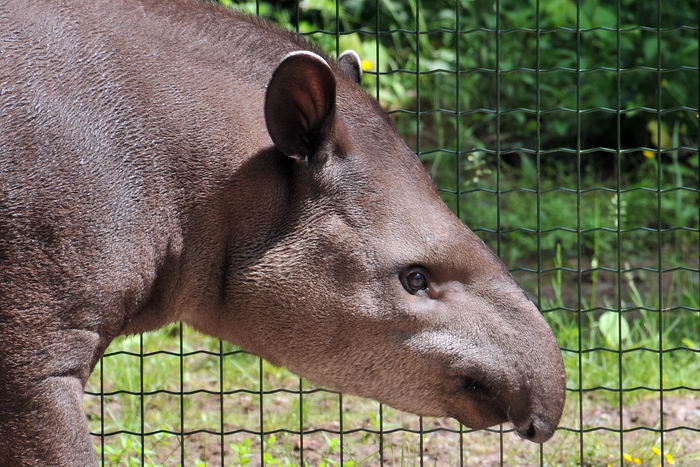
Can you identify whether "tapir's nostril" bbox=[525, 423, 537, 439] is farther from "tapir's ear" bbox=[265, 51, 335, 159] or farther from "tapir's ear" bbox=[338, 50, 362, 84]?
"tapir's ear" bbox=[338, 50, 362, 84]

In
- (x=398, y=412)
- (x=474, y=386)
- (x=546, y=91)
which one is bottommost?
(x=546, y=91)

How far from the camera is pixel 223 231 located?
3766 millimetres

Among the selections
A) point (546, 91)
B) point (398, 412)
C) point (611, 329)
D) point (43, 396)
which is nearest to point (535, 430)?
point (43, 396)

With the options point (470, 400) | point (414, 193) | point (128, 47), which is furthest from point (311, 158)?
point (470, 400)

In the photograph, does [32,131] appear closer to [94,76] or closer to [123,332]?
[94,76]

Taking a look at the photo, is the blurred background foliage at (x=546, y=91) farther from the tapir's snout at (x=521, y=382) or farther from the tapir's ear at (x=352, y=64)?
the tapir's snout at (x=521, y=382)

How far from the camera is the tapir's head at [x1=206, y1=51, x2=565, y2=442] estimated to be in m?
3.76

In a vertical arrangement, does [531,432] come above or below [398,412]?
above

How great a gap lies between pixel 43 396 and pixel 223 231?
0.71 m

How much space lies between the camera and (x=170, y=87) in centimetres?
368

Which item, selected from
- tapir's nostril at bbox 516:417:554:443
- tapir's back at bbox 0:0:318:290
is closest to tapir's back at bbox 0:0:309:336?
tapir's back at bbox 0:0:318:290

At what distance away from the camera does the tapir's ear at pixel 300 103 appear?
3633mm

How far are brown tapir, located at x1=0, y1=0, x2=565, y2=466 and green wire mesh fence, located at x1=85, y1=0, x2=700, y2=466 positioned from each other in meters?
0.94

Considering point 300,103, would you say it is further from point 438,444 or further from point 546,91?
point 546,91
